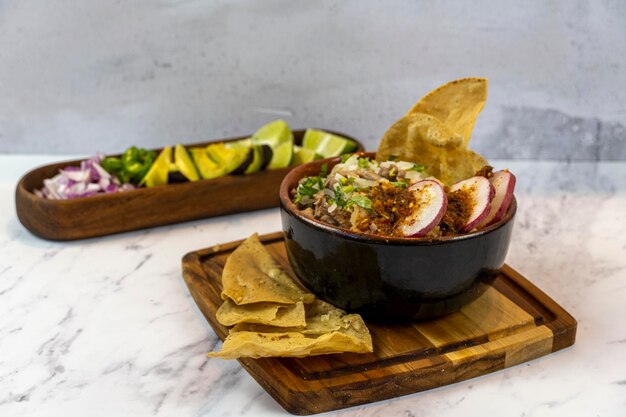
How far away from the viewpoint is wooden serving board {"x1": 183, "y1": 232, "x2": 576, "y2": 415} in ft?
5.02

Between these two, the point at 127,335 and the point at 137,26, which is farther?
the point at 137,26

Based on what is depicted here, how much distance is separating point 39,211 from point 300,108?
3.70ft

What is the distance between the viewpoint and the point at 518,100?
9.76 feet

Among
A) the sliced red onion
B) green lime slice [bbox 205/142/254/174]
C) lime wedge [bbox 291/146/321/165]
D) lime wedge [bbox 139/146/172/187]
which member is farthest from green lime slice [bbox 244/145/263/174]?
the sliced red onion

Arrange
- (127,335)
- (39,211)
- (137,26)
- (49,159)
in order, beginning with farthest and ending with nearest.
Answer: (49,159) → (137,26) → (39,211) → (127,335)

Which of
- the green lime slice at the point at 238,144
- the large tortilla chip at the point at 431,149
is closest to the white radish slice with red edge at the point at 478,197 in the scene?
the large tortilla chip at the point at 431,149

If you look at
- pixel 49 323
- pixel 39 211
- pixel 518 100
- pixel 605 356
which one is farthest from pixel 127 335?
pixel 518 100

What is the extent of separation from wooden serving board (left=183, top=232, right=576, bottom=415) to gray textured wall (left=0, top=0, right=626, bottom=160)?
4.13ft

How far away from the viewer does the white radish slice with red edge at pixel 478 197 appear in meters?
1.64

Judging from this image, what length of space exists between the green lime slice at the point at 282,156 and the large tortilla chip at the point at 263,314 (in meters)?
0.90

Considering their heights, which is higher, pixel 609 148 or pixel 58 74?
pixel 58 74

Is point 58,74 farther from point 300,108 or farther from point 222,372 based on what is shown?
point 222,372

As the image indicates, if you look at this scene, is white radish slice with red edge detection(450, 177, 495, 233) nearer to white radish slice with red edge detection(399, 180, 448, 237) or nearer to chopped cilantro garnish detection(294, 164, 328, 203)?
white radish slice with red edge detection(399, 180, 448, 237)

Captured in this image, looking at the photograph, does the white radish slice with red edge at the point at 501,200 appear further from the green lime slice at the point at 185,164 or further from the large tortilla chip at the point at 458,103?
the green lime slice at the point at 185,164
